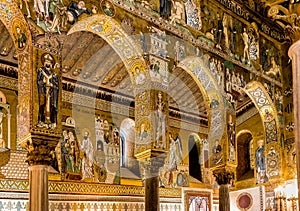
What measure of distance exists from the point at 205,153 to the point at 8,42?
8.79 meters

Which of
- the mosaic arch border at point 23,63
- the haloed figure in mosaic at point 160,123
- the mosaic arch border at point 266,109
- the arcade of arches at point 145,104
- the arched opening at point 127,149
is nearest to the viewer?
the mosaic arch border at point 23,63

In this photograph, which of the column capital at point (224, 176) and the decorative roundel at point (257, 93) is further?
the decorative roundel at point (257, 93)

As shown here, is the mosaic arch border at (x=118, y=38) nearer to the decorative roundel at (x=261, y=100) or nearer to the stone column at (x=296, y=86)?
the stone column at (x=296, y=86)

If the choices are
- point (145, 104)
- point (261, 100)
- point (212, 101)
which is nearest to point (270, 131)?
point (261, 100)

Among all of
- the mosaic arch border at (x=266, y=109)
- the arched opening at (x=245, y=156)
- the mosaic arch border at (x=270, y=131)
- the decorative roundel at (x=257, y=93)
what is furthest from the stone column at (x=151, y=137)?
the arched opening at (x=245, y=156)

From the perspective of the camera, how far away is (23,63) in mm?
9484

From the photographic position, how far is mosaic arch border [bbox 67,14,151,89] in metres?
10.8

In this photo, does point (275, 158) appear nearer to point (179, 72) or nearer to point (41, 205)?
point (179, 72)

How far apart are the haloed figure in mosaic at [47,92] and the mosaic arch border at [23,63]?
0.65 feet

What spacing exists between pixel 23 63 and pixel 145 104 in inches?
126

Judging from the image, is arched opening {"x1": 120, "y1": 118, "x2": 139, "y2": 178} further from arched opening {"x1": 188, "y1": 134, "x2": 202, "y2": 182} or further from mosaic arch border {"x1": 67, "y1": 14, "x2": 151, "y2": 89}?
mosaic arch border {"x1": 67, "y1": 14, "x2": 151, "y2": 89}

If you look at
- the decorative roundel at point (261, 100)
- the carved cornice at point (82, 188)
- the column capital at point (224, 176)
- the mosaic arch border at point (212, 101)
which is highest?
the decorative roundel at point (261, 100)

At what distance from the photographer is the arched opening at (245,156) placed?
1978 centimetres

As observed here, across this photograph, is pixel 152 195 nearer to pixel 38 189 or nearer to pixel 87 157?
pixel 38 189
